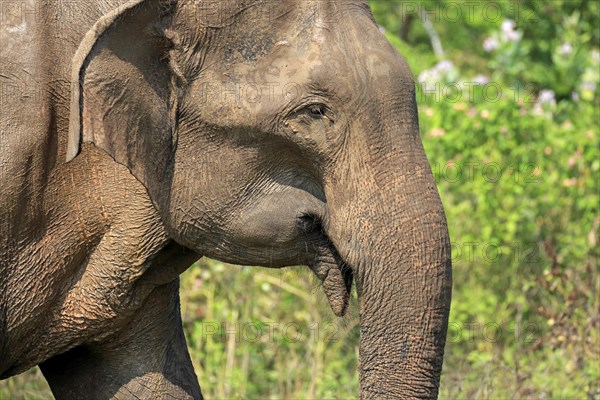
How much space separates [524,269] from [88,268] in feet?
11.3

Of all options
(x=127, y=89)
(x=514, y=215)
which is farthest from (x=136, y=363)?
(x=514, y=215)

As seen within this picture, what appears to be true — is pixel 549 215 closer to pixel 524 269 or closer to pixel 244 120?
pixel 524 269

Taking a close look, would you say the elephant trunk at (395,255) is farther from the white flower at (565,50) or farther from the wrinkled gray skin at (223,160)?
the white flower at (565,50)

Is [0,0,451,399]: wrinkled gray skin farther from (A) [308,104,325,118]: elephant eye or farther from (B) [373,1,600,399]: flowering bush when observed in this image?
(B) [373,1,600,399]: flowering bush

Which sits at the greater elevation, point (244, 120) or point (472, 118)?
Answer: point (472, 118)

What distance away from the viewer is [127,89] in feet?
9.82

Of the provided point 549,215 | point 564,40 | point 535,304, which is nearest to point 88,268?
point 535,304

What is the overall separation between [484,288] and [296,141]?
361 cm

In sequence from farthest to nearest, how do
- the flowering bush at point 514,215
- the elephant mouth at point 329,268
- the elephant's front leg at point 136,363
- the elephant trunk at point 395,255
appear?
the flowering bush at point 514,215
the elephant's front leg at point 136,363
the elephant mouth at point 329,268
the elephant trunk at point 395,255

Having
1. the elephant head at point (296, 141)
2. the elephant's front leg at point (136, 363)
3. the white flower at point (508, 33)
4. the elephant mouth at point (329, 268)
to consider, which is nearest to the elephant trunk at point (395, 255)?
the elephant head at point (296, 141)

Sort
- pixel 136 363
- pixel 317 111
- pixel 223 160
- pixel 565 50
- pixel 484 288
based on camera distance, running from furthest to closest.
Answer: pixel 565 50 → pixel 484 288 → pixel 136 363 → pixel 223 160 → pixel 317 111

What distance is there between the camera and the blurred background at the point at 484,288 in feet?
17.0

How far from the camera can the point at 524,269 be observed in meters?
6.41

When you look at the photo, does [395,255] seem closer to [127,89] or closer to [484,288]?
[127,89]
